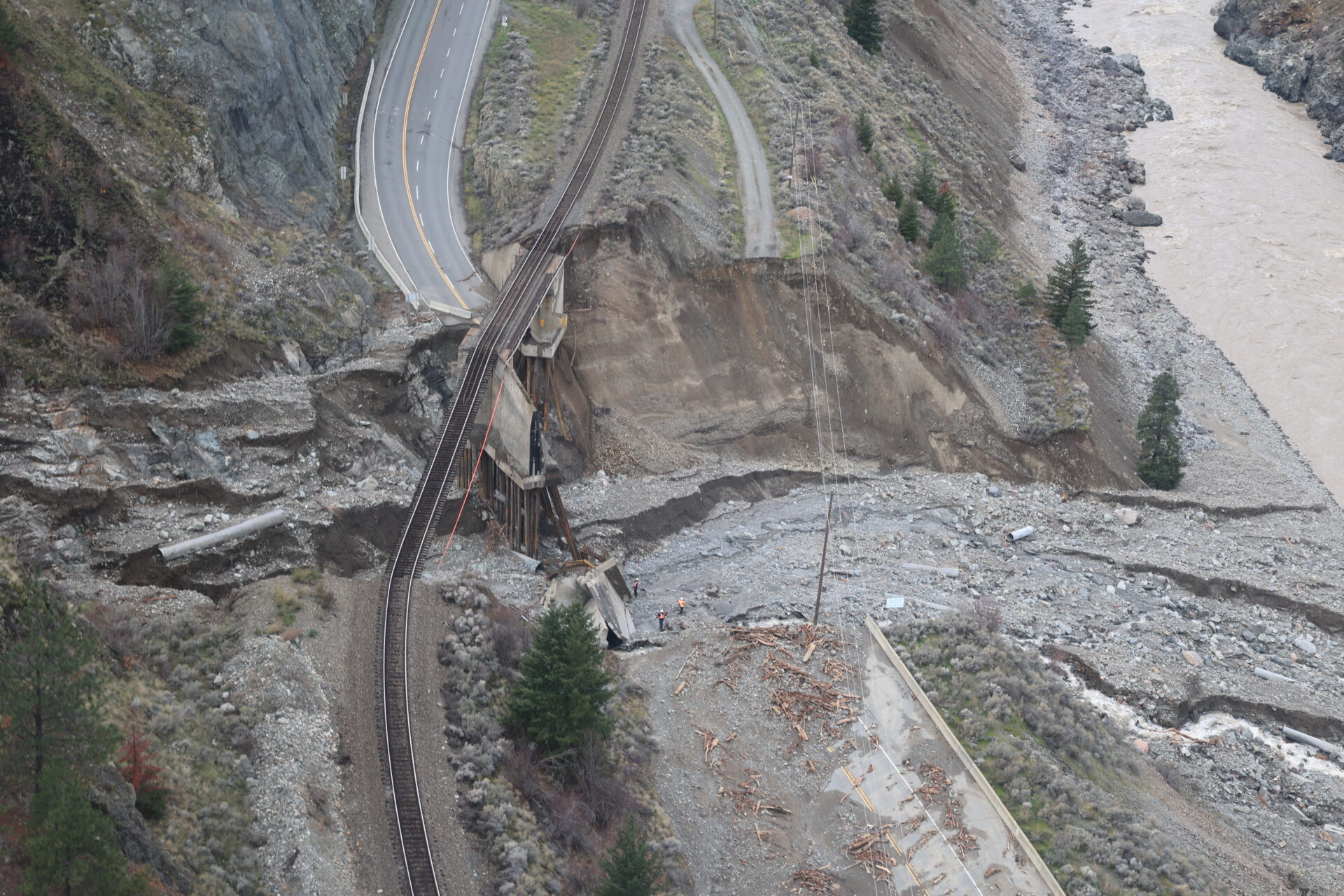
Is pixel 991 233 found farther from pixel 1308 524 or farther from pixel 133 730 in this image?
pixel 133 730

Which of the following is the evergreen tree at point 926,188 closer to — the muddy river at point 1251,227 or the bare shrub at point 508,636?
the muddy river at point 1251,227

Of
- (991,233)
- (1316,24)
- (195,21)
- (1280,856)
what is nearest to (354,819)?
(1280,856)

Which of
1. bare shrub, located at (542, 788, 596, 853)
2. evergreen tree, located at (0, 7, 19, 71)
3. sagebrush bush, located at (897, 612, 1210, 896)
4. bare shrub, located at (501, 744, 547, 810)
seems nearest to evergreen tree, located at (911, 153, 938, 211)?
sagebrush bush, located at (897, 612, 1210, 896)

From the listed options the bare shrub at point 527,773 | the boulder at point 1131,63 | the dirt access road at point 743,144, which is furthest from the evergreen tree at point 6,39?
the boulder at point 1131,63

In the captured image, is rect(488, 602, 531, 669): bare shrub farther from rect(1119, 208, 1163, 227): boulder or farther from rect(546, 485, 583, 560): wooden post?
rect(1119, 208, 1163, 227): boulder

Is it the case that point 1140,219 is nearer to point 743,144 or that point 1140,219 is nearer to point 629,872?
point 743,144

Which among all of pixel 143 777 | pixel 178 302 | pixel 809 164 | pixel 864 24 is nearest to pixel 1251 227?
pixel 864 24
